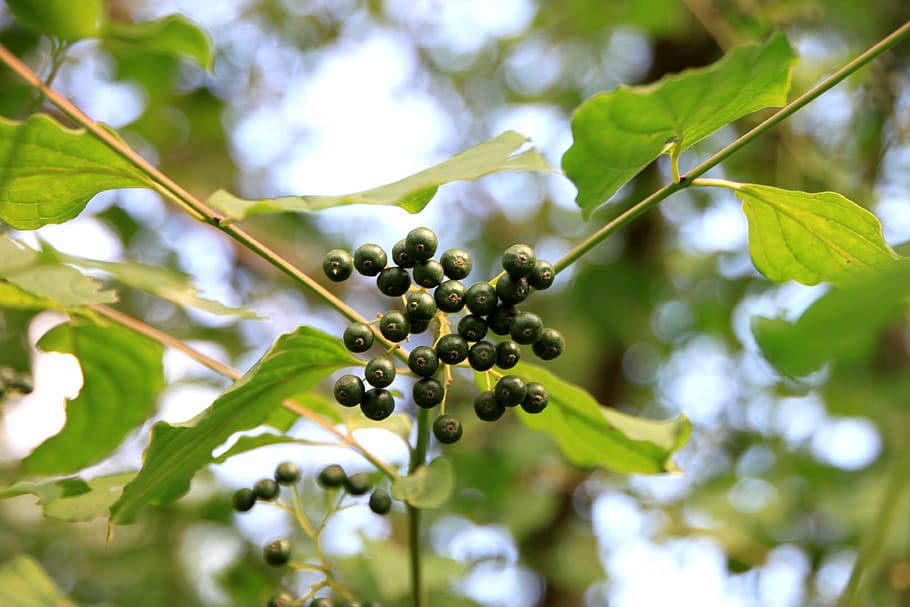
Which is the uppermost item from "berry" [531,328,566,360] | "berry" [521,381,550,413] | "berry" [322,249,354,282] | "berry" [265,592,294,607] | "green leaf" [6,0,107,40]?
"green leaf" [6,0,107,40]

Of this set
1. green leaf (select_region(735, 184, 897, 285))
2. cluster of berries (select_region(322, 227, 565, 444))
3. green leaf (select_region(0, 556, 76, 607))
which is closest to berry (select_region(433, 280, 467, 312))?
cluster of berries (select_region(322, 227, 565, 444))

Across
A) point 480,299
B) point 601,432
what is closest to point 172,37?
point 480,299

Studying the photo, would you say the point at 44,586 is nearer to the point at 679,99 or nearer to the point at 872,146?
the point at 679,99

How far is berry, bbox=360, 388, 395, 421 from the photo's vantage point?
5.64 ft

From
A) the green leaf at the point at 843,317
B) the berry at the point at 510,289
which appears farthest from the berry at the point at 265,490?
the green leaf at the point at 843,317

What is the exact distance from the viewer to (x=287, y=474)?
229 centimetres

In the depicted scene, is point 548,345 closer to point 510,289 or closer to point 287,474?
point 510,289

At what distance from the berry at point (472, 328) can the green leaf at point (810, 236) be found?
63 centimetres

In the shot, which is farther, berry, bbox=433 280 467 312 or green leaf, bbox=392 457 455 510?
green leaf, bbox=392 457 455 510

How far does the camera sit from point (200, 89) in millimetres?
6172

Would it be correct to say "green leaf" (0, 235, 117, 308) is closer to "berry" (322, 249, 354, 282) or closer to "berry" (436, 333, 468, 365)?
"berry" (322, 249, 354, 282)

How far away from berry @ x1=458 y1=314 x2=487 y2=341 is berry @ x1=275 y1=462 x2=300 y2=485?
0.84 meters

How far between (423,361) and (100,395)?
3.94ft

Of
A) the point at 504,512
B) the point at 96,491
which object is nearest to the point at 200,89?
the point at 504,512
